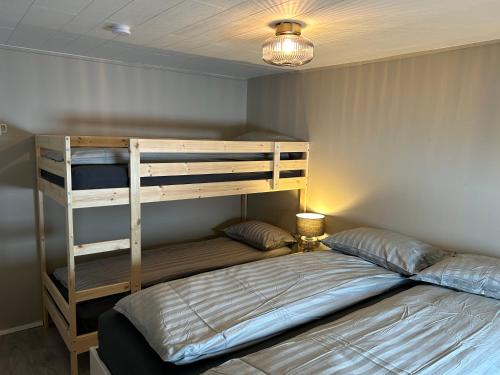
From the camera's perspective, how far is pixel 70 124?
9.79ft

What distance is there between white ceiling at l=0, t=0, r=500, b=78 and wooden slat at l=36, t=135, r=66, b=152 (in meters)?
0.64

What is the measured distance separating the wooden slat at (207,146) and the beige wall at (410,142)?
39 cm

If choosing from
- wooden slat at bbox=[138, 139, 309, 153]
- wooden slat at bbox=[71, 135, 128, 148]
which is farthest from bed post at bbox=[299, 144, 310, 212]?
wooden slat at bbox=[71, 135, 128, 148]

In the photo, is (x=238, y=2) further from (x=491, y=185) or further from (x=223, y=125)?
(x=223, y=125)

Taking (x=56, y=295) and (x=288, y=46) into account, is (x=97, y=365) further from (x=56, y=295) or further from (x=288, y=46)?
(x=288, y=46)

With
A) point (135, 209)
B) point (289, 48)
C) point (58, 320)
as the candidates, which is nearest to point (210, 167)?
point (135, 209)

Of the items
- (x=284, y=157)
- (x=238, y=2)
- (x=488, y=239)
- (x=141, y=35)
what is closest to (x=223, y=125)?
(x=284, y=157)

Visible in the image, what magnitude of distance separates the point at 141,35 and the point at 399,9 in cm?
147

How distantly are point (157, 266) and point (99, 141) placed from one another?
1058 mm

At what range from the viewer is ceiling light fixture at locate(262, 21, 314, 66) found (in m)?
1.82

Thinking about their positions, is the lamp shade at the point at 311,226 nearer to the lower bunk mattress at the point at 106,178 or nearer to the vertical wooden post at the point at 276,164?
the vertical wooden post at the point at 276,164

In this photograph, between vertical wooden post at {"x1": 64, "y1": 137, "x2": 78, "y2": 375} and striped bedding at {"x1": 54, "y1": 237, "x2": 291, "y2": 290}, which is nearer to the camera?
vertical wooden post at {"x1": 64, "y1": 137, "x2": 78, "y2": 375}

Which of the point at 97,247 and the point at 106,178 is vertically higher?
the point at 106,178

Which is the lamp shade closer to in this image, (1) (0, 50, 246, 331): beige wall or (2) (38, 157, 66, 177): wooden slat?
(1) (0, 50, 246, 331): beige wall
